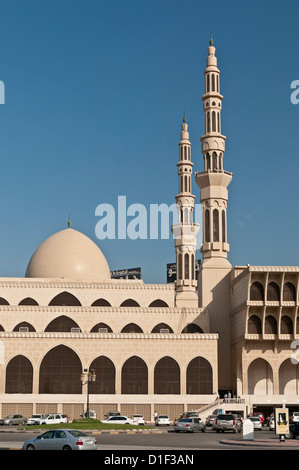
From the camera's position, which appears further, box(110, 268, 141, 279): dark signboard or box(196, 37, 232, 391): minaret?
box(110, 268, 141, 279): dark signboard

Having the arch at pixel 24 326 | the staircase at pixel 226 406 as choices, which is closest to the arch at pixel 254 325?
the staircase at pixel 226 406

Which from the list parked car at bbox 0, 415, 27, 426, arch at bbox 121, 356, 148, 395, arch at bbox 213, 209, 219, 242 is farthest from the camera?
arch at bbox 213, 209, 219, 242

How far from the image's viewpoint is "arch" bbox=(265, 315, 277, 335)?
56844 millimetres

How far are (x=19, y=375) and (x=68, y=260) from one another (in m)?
17.4

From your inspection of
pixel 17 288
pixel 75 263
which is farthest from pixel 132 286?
pixel 17 288

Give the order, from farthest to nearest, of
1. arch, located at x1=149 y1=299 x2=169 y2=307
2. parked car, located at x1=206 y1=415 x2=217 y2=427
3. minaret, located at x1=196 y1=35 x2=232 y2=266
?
arch, located at x1=149 y1=299 x2=169 y2=307
minaret, located at x1=196 y1=35 x2=232 y2=266
parked car, located at x1=206 y1=415 x2=217 y2=427

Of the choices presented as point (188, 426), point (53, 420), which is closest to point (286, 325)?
point (188, 426)

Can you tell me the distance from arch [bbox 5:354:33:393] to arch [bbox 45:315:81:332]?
23.0 ft

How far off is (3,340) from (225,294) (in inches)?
809

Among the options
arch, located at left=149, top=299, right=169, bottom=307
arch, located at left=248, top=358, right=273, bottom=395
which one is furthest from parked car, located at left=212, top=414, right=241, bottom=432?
arch, located at left=149, top=299, right=169, bottom=307

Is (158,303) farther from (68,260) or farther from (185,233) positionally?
(185,233)

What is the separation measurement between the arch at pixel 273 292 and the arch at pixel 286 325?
6.66ft

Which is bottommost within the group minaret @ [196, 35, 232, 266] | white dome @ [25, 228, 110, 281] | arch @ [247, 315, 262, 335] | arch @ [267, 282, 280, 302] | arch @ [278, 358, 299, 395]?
arch @ [278, 358, 299, 395]

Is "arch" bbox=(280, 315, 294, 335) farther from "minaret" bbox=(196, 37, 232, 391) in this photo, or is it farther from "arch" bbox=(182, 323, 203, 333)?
"arch" bbox=(182, 323, 203, 333)
